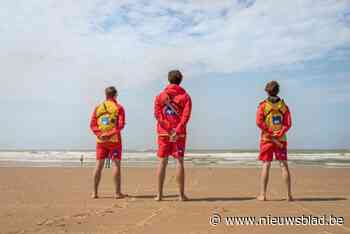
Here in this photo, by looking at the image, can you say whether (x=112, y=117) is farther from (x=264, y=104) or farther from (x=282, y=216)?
(x=282, y=216)

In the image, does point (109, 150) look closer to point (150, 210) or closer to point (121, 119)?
point (121, 119)

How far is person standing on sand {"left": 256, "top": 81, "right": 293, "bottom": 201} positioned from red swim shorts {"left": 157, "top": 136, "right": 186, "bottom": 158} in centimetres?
123

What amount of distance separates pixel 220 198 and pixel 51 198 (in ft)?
8.75

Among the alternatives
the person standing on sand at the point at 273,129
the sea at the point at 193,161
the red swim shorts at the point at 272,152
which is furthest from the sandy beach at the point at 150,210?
the sea at the point at 193,161

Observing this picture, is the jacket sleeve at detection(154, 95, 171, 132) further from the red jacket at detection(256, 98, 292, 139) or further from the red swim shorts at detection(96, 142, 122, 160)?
the red jacket at detection(256, 98, 292, 139)

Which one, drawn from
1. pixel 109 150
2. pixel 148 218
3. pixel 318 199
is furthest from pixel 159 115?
pixel 318 199

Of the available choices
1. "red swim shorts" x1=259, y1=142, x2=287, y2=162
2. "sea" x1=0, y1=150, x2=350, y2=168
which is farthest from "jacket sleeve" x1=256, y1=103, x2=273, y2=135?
"sea" x1=0, y1=150, x2=350, y2=168

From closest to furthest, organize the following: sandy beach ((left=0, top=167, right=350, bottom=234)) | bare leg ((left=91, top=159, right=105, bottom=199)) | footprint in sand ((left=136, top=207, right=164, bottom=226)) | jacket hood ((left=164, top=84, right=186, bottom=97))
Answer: sandy beach ((left=0, top=167, right=350, bottom=234)) → footprint in sand ((left=136, top=207, right=164, bottom=226)) → jacket hood ((left=164, top=84, right=186, bottom=97)) → bare leg ((left=91, top=159, right=105, bottom=199))

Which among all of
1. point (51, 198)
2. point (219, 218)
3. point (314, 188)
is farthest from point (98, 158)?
point (314, 188)

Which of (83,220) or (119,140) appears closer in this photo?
(83,220)

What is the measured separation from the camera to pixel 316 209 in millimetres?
5109

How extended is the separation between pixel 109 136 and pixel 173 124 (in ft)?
3.80

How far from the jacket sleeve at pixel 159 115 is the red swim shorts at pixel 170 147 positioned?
162mm

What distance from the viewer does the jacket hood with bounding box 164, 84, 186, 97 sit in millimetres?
6070
